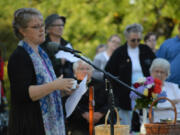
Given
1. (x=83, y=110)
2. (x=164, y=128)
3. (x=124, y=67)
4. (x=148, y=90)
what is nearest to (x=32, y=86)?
(x=164, y=128)

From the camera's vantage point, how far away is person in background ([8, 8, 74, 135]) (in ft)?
11.3

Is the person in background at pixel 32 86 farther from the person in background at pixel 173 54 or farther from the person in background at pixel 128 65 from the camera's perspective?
the person in background at pixel 173 54

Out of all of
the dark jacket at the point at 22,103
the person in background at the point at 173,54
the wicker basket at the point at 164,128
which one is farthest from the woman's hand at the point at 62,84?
the person in background at the point at 173,54

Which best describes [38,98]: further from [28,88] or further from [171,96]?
[171,96]

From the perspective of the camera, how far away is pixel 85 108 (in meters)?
5.78

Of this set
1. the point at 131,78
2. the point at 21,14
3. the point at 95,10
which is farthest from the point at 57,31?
the point at 95,10

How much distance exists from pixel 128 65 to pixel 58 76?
1.57 meters

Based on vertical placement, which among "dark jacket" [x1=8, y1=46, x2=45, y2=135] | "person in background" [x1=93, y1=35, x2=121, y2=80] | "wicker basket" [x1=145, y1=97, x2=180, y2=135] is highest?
"person in background" [x1=93, y1=35, x2=121, y2=80]

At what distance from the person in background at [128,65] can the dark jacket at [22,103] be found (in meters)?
3.48

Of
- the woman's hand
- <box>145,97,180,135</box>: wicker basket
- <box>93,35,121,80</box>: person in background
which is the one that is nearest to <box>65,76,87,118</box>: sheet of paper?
the woman's hand

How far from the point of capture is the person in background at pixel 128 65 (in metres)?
6.96

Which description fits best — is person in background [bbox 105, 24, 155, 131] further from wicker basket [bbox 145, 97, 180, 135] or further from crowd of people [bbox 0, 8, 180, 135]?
wicker basket [bbox 145, 97, 180, 135]

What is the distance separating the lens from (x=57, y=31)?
590 centimetres

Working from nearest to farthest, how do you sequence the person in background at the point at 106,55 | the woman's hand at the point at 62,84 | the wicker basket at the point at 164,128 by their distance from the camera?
the woman's hand at the point at 62,84, the wicker basket at the point at 164,128, the person in background at the point at 106,55
